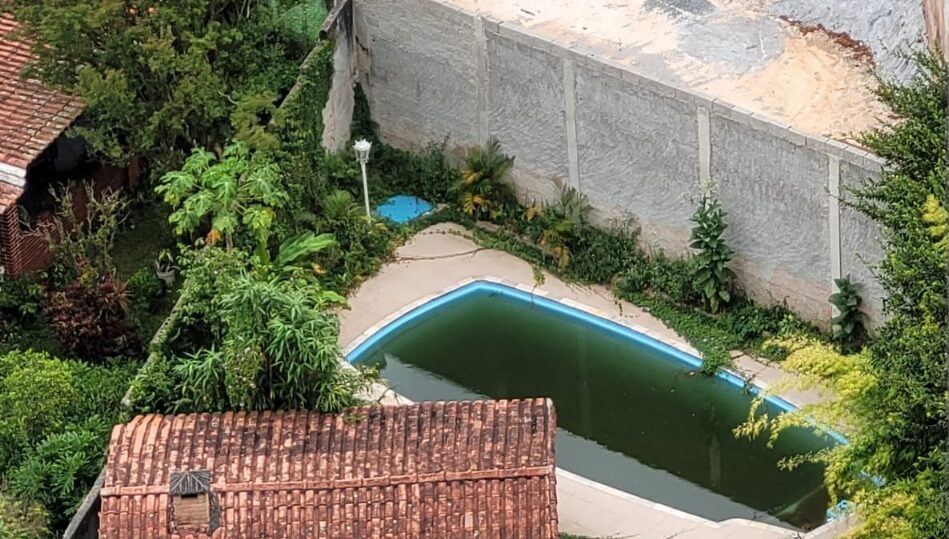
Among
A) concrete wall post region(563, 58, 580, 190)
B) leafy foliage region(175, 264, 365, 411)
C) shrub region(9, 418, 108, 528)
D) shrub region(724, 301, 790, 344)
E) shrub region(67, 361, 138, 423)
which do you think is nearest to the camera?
leafy foliage region(175, 264, 365, 411)

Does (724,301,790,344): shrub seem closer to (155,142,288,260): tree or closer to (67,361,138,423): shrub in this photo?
(155,142,288,260): tree

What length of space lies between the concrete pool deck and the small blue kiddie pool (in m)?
0.45

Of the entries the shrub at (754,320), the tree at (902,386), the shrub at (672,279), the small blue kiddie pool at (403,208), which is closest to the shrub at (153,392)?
the tree at (902,386)

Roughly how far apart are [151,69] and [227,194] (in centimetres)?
195

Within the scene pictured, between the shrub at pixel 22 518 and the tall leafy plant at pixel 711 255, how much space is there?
31.5 ft

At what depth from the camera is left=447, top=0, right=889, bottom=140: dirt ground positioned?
2397 centimetres

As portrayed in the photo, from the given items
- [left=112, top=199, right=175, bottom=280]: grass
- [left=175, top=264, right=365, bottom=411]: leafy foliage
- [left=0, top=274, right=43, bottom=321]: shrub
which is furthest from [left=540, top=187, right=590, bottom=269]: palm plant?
[left=0, top=274, right=43, bottom=321]: shrub

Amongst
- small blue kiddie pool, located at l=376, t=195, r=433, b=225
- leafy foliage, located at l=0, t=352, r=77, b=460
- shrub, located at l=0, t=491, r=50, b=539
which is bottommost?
shrub, located at l=0, t=491, r=50, b=539

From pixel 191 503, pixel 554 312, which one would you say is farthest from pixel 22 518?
pixel 554 312

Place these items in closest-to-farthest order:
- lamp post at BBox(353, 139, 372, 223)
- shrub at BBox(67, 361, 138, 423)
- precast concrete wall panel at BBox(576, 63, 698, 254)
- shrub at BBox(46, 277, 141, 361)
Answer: shrub at BBox(67, 361, 138, 423) < shrub at BBox(46, 277, 141, 361) < precast concrete wall panel at BBox(576, 63, 698, 254) < lamp post at BBox(353, 139, 372, 223)

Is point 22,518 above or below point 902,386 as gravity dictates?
below

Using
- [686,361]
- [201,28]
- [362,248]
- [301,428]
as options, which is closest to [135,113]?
[201,28]

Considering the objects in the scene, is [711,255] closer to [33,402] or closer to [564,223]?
[564,223]

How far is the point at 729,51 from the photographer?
83.7ft
